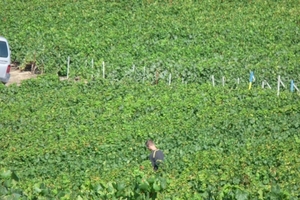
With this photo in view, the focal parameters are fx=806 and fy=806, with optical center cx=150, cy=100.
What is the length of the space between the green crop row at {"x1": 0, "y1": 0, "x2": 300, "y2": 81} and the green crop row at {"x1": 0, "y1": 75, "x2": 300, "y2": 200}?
11.9 feet

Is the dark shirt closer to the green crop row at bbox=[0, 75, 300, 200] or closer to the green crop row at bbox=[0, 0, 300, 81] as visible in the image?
the green crop row at bbox=[0, 75, 300, 200]

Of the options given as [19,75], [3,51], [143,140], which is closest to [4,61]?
[3,51]

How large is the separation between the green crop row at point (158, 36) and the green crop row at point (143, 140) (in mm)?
3631

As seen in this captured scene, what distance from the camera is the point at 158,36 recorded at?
33.4 meters

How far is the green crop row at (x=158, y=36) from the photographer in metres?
28.3

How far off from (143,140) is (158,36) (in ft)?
52.6

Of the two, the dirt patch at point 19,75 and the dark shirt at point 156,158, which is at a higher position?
the dark shirt at point 156,158

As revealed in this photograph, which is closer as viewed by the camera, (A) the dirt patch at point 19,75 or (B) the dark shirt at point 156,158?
(B) the dark shirt at point 156,158

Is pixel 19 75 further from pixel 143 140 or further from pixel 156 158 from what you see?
pixel 156 158

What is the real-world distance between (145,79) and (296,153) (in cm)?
1272

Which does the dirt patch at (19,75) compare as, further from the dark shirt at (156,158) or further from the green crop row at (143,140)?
the dark shirt at (156,158)

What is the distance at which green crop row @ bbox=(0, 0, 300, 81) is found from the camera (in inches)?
1114

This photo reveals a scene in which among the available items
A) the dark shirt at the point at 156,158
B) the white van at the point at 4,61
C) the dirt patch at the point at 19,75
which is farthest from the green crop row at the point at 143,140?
the dirt patch at the point at 19,75

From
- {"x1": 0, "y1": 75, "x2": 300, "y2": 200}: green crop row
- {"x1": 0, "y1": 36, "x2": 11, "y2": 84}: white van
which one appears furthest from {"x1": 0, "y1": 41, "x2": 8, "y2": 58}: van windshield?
{"x1": 0, "y1": 75, "x2": 300, "y2": 200}: green crop row
